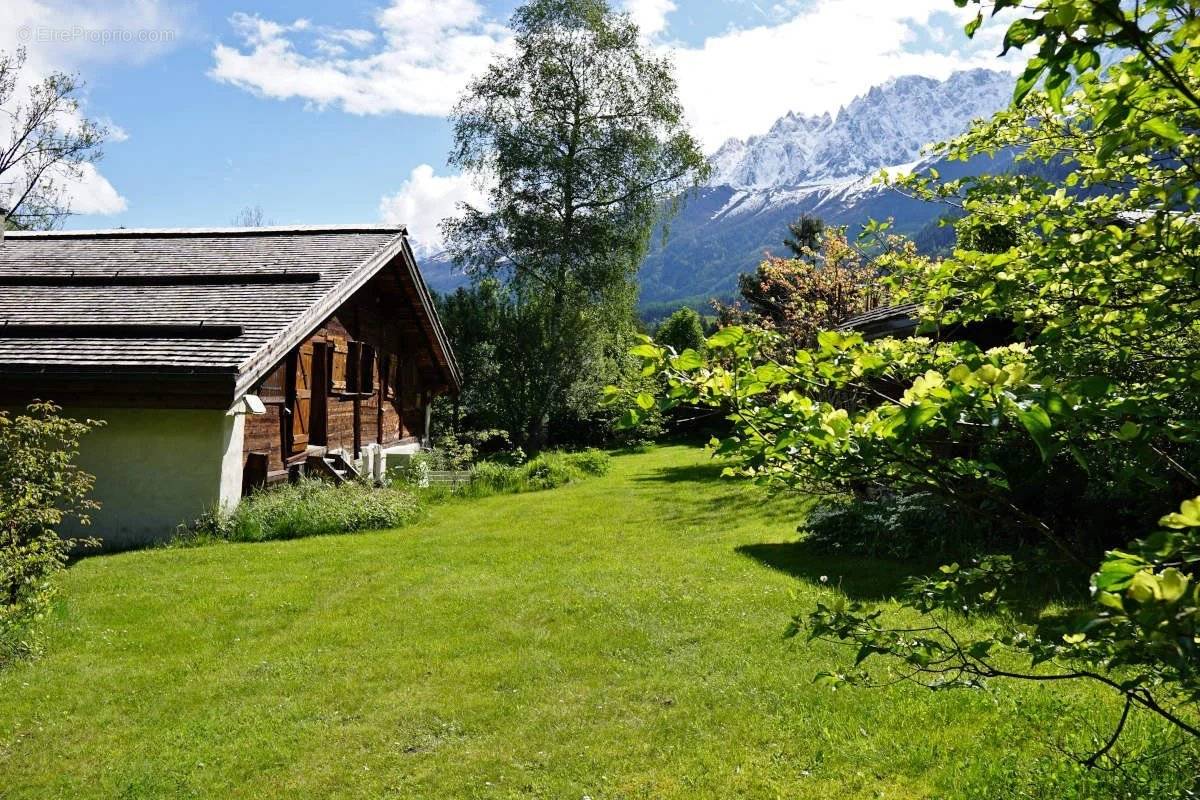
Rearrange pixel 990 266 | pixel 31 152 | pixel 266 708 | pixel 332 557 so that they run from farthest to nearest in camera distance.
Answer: pixel 31 152
pixel 332 557
pixel 266 708
pixel 990 266

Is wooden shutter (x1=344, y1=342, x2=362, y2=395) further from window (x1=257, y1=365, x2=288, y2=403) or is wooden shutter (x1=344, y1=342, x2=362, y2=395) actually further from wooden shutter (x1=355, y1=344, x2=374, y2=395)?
window (x1=257, y1=365, x2=288, y2=403)

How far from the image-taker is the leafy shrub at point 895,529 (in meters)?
9.02

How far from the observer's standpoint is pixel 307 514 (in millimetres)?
11961

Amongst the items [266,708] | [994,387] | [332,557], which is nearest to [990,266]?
[994,387]

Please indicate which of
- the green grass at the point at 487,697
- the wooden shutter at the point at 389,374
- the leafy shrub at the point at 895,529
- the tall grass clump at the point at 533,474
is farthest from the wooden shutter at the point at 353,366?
the leafy shrub at the point at 895,529

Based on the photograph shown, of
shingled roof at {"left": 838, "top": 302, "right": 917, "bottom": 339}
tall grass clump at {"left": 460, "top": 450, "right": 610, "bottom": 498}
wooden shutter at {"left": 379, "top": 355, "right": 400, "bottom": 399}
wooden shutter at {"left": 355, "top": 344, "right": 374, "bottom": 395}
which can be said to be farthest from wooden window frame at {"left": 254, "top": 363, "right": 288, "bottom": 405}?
shingled roof at {"left": 838, "top": 302, "right": 917, "bottom": 339}

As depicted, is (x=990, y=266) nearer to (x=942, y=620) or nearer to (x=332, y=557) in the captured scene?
(x=942, y=620)

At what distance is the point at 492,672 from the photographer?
19.5 feet

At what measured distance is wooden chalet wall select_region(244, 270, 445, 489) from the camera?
43.7 ft

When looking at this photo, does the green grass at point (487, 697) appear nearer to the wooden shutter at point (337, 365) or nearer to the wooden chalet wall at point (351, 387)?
the wooden chalet wall at point (351, 387)

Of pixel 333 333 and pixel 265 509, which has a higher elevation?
pixel 333 333

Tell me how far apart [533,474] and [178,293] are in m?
8.76

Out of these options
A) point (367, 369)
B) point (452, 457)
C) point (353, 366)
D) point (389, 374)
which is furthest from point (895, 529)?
point (389, 374)

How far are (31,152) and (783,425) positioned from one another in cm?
3438
